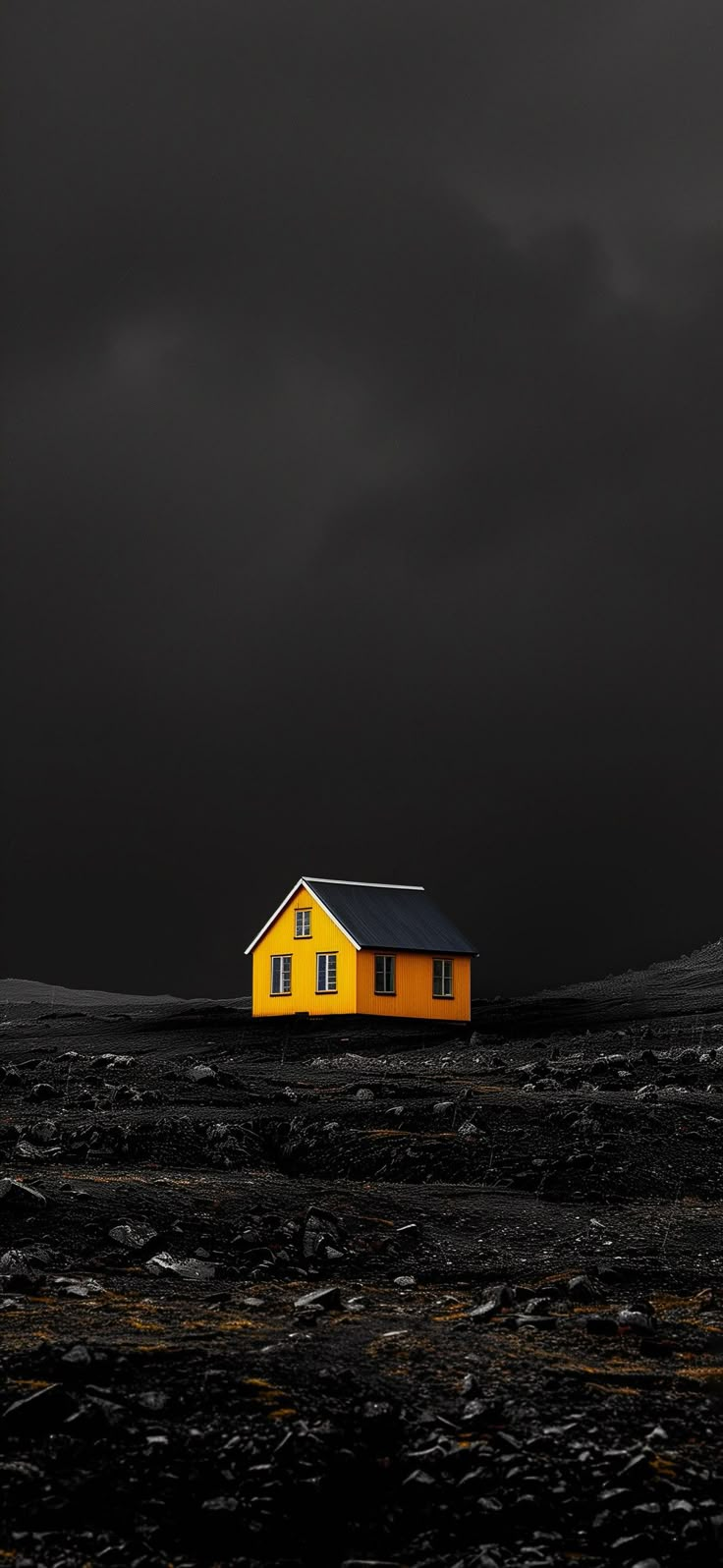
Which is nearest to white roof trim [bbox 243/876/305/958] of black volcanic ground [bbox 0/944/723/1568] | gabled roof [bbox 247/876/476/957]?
gabled roof [bbox 247/876/476/957]

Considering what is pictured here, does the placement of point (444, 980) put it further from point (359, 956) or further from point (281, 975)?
point (281, 975)

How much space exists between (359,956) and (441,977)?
3.95 m

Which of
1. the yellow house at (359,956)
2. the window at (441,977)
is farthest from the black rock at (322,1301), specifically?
the window at (441,977)

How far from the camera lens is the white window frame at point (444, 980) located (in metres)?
46.5

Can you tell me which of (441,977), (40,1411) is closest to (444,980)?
(441,977)

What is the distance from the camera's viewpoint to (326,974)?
150ft

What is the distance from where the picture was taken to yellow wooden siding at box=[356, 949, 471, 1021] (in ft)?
146

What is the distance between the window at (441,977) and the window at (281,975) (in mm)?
5074

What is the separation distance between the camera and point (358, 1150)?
15.1 metres

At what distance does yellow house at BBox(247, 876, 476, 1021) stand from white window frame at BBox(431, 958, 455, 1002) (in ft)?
0.11

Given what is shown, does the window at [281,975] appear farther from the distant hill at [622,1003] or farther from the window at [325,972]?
the distant hill at [622,1003]

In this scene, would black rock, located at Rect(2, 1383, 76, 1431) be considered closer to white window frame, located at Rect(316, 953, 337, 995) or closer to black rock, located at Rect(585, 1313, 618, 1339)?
black rock, located at Rect(585, 1313, 618, 1339)

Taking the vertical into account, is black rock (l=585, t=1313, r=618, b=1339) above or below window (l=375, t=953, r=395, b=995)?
below

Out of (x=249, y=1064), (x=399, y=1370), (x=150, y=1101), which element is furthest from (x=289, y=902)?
(x=399, y=1370)
